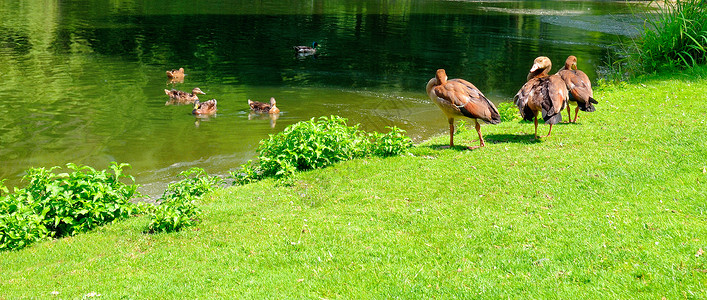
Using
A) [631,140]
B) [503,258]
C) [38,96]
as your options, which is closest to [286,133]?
[503,258]

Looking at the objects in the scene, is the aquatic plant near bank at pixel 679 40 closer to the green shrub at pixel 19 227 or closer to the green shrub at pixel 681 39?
the green shrub at pixel 681 39

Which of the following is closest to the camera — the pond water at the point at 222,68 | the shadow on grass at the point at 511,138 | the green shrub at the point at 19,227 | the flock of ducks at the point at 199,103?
the green shrub at the point at 19,227

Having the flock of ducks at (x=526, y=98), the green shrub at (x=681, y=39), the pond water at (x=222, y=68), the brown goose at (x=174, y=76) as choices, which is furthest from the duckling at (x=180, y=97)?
the green shrub at (x=681, y=39)

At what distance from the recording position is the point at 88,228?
9.24m

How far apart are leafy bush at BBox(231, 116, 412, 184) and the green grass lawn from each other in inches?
13.9

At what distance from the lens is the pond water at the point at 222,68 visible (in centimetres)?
1610

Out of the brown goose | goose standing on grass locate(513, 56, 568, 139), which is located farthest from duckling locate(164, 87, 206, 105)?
goose standing on grass locate(513, 56, 568, 139)

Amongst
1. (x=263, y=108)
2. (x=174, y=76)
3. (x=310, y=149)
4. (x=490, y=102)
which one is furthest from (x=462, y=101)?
(x=174, y=76)

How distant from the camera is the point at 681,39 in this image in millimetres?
18625

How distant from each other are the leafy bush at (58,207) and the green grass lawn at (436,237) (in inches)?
13.3

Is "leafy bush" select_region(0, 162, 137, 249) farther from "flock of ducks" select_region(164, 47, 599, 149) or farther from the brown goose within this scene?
the brown goose

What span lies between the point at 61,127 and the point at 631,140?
14.8m

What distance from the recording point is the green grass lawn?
6.52 meters

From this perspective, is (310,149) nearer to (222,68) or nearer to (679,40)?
(679,40)
